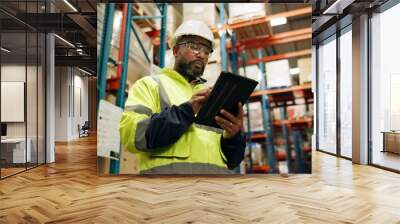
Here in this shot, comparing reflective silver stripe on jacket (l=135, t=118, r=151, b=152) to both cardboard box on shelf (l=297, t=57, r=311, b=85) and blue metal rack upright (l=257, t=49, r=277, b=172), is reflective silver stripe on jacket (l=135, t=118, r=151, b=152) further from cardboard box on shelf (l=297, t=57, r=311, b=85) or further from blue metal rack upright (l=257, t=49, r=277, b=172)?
cardboard box on shelf (l=297, t=57, r=311, b=85)

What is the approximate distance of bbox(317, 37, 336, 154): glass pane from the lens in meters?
9.08

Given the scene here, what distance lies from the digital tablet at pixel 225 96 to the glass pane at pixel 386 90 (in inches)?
163

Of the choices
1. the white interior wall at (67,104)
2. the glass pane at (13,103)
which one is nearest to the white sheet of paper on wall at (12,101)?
the glass pane at (13,103)

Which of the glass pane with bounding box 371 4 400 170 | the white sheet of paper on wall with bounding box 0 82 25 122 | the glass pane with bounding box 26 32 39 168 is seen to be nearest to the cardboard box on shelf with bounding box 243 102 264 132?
the glass pane with bounding box 371 4 400 170

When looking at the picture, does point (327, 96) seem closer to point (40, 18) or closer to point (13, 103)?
point (40, 18)

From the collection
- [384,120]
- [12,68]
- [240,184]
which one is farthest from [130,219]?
[384,120]

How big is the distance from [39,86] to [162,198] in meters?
4.00

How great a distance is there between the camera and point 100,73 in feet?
18.1

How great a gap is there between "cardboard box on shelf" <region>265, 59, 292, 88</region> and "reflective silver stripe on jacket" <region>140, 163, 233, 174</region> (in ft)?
4.77

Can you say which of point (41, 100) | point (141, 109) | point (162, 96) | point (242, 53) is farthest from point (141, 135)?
point (41, 100)

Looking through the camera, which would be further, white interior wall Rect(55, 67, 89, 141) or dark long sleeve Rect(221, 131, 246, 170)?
white interior wall Rect(55, 67, 89, 141)

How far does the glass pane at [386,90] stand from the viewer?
6.54m

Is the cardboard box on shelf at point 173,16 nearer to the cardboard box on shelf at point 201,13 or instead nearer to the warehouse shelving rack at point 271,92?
the cardboard box on shelf at point 201,13

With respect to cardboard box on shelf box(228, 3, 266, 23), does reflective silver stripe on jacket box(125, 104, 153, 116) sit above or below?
below
